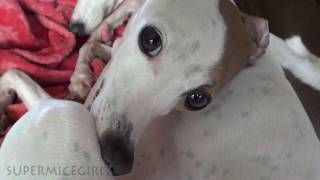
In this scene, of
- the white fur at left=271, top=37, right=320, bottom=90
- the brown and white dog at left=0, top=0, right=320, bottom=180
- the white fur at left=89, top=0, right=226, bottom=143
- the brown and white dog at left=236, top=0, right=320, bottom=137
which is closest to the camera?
the brown and white dog at left=0, top=0, right=320, bottom=180

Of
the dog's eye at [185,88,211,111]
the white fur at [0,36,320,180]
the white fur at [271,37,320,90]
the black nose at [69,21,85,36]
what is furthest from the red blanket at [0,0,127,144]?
the white fur at [271,37,320,90]

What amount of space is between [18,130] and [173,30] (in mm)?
466

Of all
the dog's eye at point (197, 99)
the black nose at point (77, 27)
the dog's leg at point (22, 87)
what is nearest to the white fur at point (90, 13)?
the black nose at point (77, 27)

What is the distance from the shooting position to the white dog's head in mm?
1453

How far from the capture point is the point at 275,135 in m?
1.66

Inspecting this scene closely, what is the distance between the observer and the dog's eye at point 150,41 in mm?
1475

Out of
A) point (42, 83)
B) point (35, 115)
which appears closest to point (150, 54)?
point (35, 115)

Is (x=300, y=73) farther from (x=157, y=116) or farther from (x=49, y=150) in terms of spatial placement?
(x=49, y=150)

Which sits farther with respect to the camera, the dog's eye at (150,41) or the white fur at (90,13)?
the white fur at (90,13)

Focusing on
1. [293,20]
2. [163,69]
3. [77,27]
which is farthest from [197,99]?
[293,20]

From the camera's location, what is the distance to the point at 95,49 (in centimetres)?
204

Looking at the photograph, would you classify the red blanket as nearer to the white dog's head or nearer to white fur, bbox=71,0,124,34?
white fur, bbox=71,0,124,34

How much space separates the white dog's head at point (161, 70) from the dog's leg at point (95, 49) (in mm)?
311

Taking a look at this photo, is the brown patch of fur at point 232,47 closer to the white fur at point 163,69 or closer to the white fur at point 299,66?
the white fur at point 163,69
